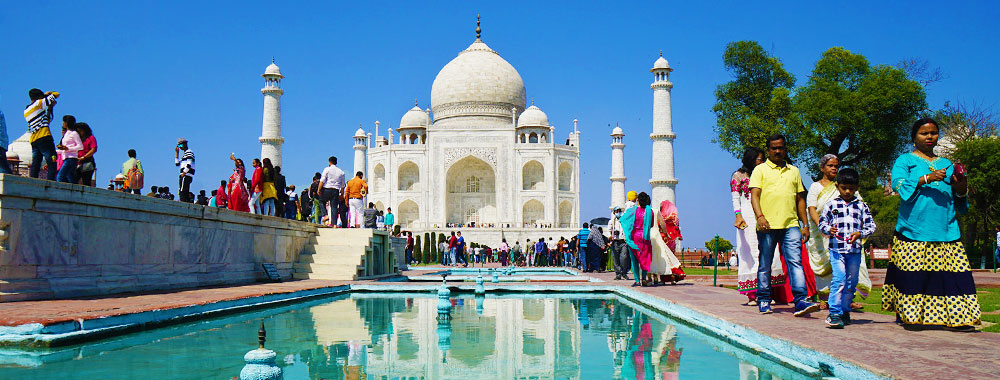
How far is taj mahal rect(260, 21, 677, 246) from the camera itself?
35.2 metres

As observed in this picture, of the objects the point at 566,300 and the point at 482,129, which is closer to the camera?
the point at 566,300

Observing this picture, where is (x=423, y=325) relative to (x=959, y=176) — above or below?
below

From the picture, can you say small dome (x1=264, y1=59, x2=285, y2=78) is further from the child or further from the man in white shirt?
the child

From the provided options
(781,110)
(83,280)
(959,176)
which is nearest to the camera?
(959,176)

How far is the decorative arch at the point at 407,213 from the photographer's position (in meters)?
36.3

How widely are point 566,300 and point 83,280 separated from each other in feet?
13.6

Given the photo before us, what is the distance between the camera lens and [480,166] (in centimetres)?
3750

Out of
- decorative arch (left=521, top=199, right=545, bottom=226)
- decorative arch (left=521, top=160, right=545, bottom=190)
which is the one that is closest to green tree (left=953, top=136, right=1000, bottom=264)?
decorative arch (left=521, top=199, right=545, bottom=226)

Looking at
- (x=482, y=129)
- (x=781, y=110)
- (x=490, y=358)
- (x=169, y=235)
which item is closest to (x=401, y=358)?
(x=490, y=358)

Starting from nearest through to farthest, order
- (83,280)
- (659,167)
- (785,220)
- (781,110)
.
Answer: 1. (785,220)
2. (83,280)
3. (781,110)
4. (659,167)

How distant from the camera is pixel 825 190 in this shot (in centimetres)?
513

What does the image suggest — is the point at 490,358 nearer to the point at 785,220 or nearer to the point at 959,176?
the point at 785,220

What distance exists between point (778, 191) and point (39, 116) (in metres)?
6.19

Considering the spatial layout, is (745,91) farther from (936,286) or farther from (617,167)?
(936,286)
